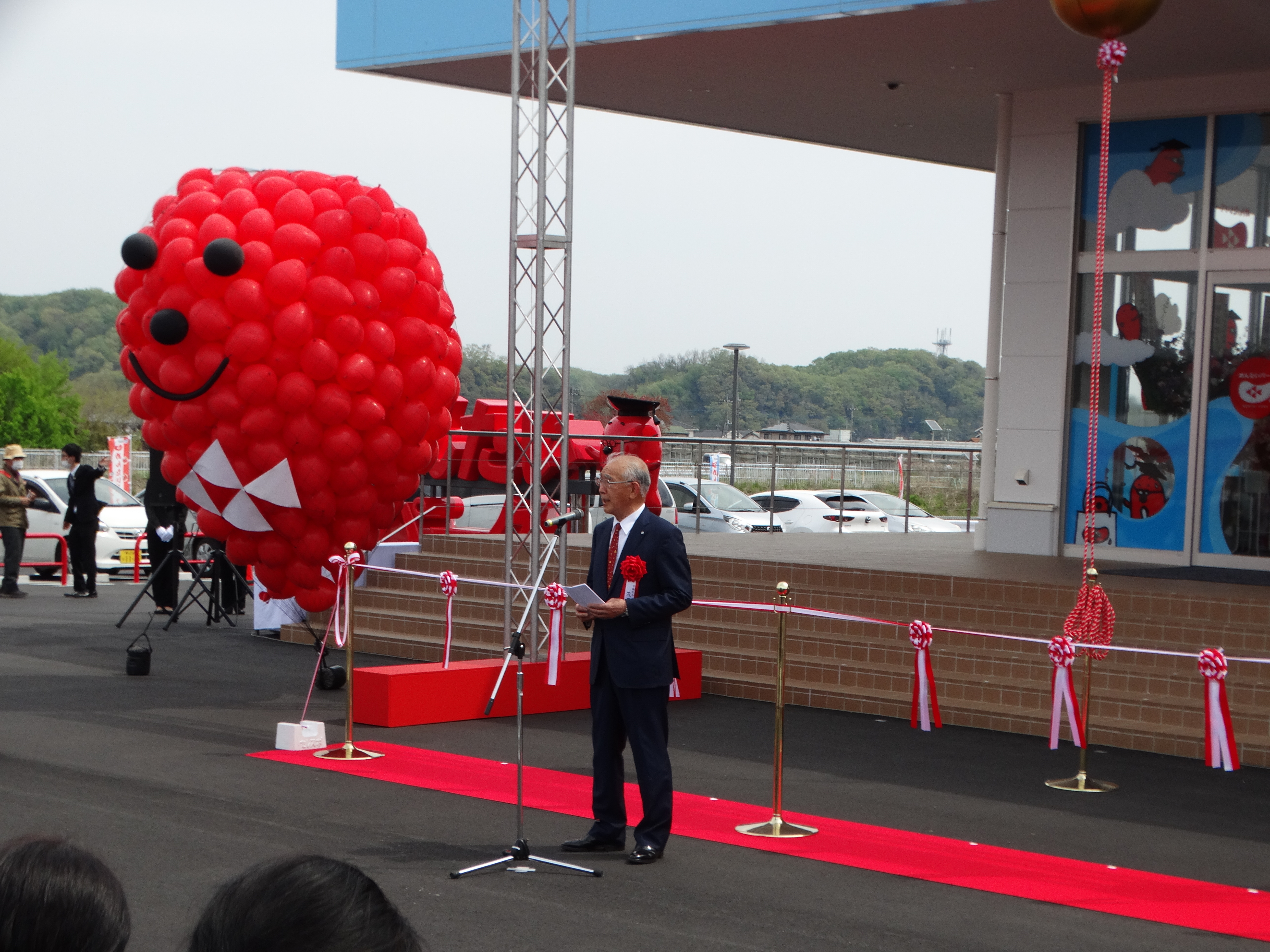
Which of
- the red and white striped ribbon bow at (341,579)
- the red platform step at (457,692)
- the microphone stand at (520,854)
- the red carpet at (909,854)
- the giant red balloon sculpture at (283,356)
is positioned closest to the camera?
the red carpet at (909,854)

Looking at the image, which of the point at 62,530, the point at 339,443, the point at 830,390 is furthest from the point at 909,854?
the point at 830,390

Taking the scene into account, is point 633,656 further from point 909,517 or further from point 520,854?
point 909,517

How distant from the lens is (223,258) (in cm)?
870

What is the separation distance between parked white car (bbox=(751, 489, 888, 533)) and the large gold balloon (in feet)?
56.9

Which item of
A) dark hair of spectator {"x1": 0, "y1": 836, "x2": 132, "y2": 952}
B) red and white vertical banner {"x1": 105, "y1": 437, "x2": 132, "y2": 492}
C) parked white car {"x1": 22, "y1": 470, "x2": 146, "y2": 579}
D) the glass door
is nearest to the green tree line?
red and white vertical banner {"x1": 105, "y1": 437, "x2": 132, "y2": 492}

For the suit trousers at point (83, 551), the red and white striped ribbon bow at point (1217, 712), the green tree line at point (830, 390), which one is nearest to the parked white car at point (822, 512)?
the suit trousers at point (83, 551)

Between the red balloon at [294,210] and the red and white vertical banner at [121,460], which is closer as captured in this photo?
the red balloon at [294,210]

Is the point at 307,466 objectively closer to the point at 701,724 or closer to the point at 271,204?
the point at 271,204

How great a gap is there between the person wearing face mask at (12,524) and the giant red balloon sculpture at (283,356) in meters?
9.36

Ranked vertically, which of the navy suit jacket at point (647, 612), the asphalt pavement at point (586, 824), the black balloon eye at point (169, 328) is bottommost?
the asphalt pavement at point (586, 824)

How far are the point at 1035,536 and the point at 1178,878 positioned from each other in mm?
7488

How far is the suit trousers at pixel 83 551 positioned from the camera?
709 inches

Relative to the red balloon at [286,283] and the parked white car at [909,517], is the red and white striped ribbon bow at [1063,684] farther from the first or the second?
the parked white car at [909,517]

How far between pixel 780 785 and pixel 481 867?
65.2 inches
